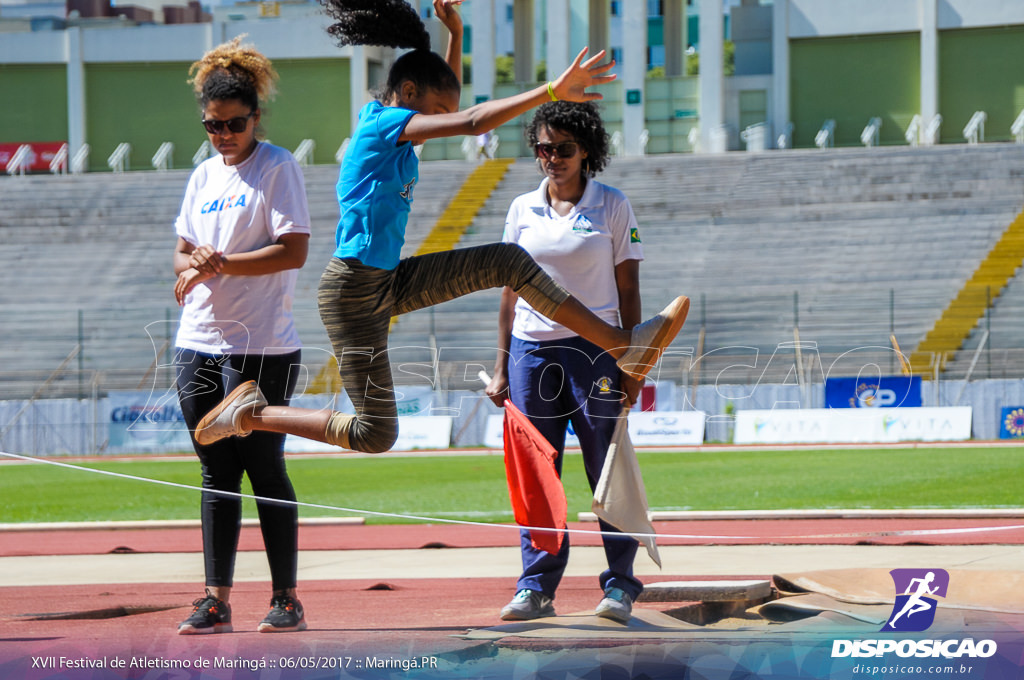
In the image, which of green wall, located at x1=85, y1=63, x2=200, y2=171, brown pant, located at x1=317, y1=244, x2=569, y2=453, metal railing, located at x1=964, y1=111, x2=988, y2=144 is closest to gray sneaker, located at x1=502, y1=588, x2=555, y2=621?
brown pant, located at x1=317, y1=244, x2=569, y2=453

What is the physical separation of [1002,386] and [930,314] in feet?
13.5

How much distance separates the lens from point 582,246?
4.31 meters

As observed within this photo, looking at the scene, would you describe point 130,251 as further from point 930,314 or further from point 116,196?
point 930,314

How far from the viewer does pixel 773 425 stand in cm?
1688

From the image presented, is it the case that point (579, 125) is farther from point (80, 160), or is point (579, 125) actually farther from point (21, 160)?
point (21, 160)

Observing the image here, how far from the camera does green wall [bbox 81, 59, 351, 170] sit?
34656mm

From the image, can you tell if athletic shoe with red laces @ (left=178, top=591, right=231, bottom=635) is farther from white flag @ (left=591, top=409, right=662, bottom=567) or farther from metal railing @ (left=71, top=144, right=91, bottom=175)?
metal railing @ (left=71, top=144, right=91, bottom=175)

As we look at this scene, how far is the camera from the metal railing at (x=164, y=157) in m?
33.5

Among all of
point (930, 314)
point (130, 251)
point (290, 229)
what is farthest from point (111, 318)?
point (290, 229)

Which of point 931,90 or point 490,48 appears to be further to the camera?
point 490,48

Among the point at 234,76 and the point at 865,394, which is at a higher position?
the point at 234,76

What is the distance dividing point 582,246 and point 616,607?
1.28 metres

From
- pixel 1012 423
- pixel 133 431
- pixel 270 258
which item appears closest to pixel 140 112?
pixel 133 431

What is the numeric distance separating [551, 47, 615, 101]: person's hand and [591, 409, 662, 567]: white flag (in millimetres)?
1301
